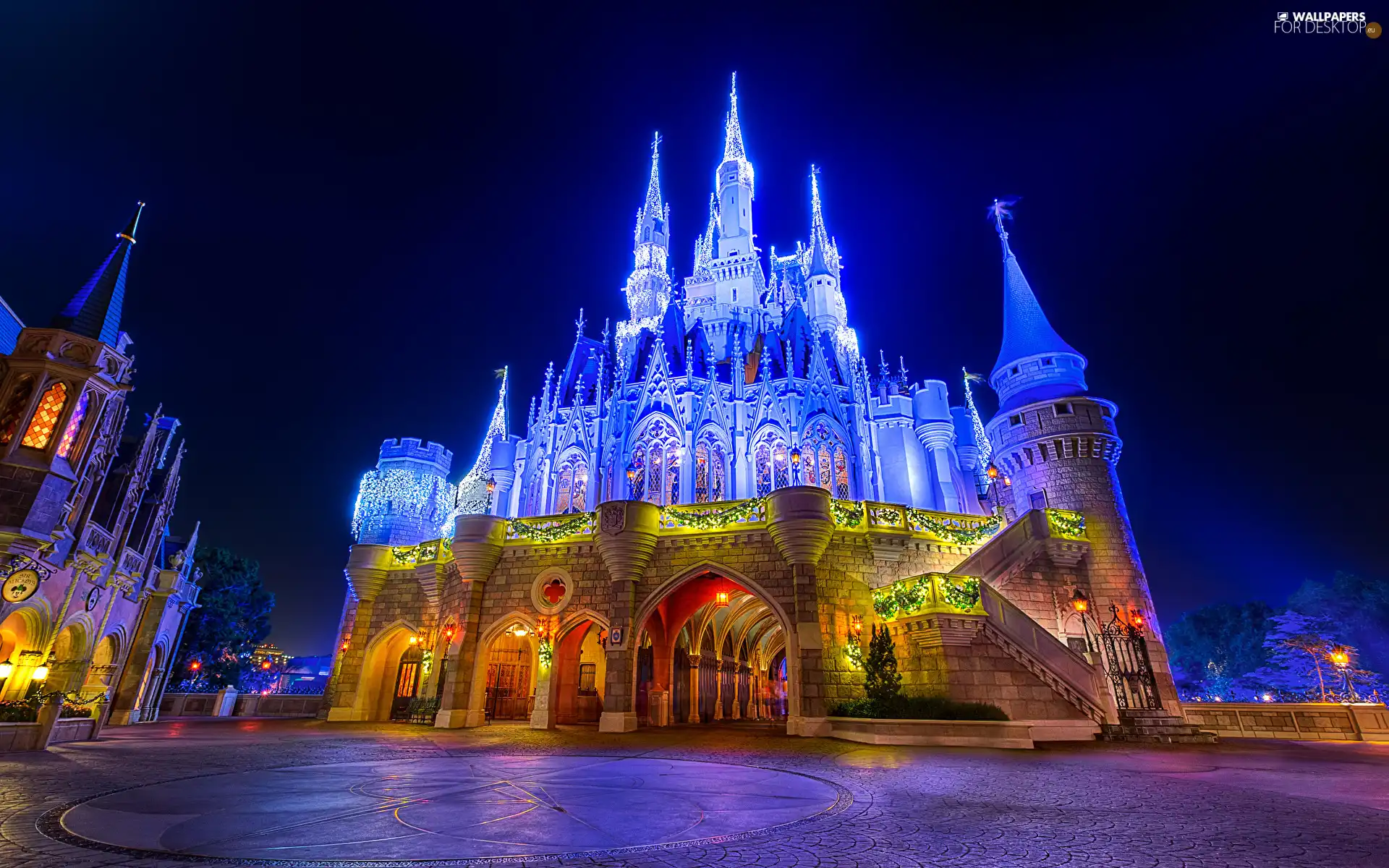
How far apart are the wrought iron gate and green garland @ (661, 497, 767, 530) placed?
1030 centimetres

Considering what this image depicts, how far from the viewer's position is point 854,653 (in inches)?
666

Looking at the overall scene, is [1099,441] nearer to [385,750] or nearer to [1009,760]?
[1009,760]

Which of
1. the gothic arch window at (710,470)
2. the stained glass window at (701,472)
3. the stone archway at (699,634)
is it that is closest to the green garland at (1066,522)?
the stone archway at (699,634)

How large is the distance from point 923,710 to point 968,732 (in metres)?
1.27

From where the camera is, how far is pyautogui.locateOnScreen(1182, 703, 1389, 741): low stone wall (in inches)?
671

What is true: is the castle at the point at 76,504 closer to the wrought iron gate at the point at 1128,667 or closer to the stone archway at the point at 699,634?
the stone archway at the point at 699,634

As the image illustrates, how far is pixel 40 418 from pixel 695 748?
657 inches

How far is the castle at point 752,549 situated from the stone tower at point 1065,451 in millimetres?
91

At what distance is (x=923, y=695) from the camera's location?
15195 mm

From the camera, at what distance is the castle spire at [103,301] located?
50.4 ft

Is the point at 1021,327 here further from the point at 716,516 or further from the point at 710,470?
the point at 716,516

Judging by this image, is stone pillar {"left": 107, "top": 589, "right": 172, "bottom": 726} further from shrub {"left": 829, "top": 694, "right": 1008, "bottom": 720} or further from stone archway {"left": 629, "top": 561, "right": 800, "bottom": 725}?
shrub {"left": 829, "top": 694, "right": 1008, "bottom": 720}

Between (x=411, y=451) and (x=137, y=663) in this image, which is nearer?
(x=137, y=663)

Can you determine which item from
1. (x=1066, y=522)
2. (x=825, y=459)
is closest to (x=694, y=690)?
(x=825, y=459)
